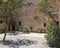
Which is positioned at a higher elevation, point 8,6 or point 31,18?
point 8,6

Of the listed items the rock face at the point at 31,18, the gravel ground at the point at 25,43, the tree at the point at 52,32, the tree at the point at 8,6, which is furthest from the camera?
the rock face at the point at 31,18

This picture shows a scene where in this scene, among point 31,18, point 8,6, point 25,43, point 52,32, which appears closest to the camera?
point 52,32

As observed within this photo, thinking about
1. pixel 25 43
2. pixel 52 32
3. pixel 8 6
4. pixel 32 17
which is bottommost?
pixel 25 43

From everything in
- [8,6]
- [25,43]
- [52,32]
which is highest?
[8,6]

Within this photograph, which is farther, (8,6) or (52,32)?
(8,6)

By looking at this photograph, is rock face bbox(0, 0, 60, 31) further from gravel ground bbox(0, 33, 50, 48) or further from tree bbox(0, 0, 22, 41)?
tree bbox(0, 0, 22, 41)

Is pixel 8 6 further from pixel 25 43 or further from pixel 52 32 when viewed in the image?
pixel 52 32

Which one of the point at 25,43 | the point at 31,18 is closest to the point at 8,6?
the point at 25,43

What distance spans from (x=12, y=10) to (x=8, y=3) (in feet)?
2.40

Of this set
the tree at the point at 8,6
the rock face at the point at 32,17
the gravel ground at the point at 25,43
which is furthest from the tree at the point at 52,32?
the rock face at the point at 32,17

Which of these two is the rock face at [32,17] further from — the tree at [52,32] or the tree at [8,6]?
the tree at [52,32]

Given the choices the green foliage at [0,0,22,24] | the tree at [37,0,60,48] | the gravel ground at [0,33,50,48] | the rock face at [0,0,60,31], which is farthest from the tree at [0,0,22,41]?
the rock face at [0,0,60,31]

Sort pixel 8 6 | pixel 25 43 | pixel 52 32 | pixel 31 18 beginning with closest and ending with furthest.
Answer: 1. pixel 52 32
2. pixel 25 43
3. pixel 8 6
4. pixel 31 18

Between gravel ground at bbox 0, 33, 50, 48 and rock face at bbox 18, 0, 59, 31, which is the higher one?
rock face at bbox 18, 0, 59, 31
